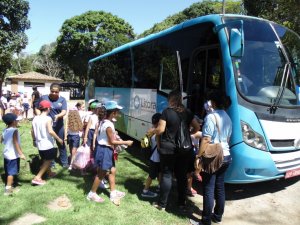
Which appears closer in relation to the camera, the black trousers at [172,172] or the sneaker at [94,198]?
the black trousers at [172,172]

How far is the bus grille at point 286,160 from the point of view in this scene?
570cm

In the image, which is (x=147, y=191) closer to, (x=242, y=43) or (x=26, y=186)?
(x=26, y=186)

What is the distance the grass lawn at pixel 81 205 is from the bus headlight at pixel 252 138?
1.62m

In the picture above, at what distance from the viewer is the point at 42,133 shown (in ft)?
20.2

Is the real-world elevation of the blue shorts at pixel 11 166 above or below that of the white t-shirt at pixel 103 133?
below

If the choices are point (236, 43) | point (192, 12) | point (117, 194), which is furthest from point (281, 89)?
point (192, 12)

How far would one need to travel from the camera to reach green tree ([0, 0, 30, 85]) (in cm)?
2566

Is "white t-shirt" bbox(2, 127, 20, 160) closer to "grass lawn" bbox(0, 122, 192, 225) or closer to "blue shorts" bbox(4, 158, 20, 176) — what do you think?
"blue shorts" bbox(4, 158, 20, 176)

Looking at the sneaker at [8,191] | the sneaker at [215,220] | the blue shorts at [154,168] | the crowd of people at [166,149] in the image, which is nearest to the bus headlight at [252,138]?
the crowd of people at [166,149]

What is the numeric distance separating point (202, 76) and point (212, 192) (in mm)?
2597

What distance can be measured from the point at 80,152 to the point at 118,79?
207 inches

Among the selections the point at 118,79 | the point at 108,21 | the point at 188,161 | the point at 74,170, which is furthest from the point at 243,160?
the point at 108,21

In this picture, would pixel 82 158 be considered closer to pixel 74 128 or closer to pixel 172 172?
pixel 74 128

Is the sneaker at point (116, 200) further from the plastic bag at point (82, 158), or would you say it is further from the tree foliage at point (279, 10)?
the tree foliage at point (279, 10)
